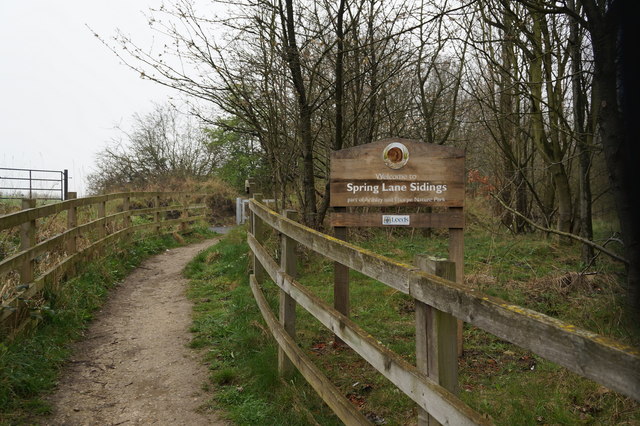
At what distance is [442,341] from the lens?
1.92 m

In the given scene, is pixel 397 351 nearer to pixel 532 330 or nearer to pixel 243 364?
pixel 243 364

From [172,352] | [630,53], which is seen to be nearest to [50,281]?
[172,352]

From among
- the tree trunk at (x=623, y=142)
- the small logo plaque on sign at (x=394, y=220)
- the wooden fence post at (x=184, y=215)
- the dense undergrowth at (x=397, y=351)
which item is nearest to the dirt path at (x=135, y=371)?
the dense undergrowth at (x=397, y=351)

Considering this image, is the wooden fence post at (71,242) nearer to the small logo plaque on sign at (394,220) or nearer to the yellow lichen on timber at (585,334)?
the small logo plaque on sign at (394,220)

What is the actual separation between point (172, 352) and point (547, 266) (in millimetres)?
5898

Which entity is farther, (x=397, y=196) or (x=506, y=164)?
(x=506, y=164)

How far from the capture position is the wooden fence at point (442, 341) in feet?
3.87

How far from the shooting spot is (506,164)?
11.5m

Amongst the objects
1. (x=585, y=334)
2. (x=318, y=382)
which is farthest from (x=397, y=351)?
(x=585, y=334)

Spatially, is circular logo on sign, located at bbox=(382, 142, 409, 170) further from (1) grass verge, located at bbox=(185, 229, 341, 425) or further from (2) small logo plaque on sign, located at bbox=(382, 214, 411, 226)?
(1) grass verge, located at bbox=(185, 229, 341, 425)

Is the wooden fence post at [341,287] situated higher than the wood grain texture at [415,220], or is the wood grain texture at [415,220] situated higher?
the wood grain texture at [415,220]

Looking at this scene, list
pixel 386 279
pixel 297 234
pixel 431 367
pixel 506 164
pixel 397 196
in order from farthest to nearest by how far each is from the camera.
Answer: pixel 506 164 → pixel 397 196 → pixel 297 234 → pixel 386 279 → pixel 431 367

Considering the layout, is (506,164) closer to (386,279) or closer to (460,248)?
(460,248)

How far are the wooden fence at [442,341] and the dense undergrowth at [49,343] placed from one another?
6.84 ft
